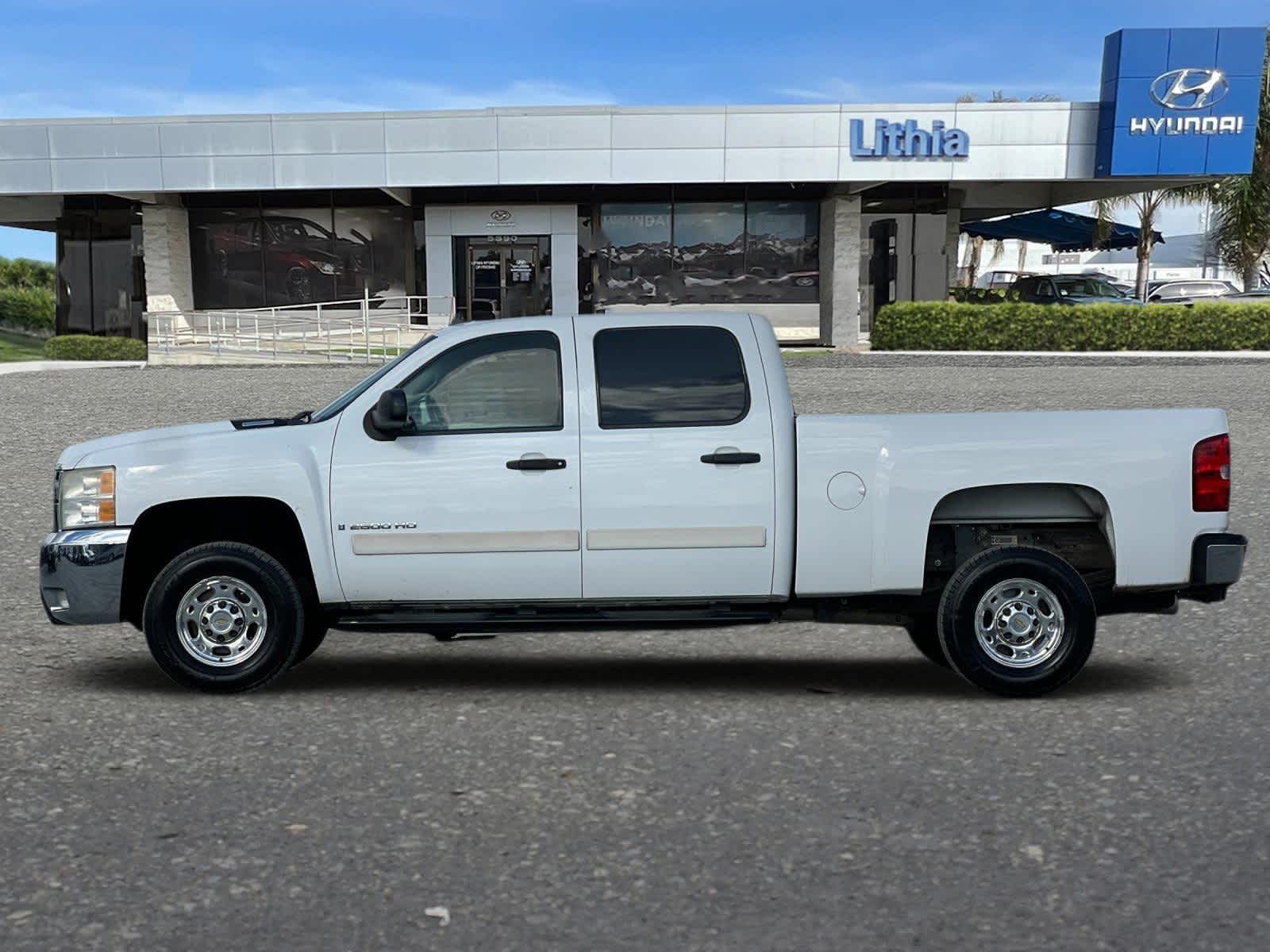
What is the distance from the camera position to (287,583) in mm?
6535

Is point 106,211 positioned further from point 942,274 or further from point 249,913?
point 249,913

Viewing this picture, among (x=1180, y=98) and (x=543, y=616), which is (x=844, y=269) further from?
(x=543, y=616)

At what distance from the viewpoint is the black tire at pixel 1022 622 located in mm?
6449

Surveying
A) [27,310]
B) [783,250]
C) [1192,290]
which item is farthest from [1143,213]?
[27,310]

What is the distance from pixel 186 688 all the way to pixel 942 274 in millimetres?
36556

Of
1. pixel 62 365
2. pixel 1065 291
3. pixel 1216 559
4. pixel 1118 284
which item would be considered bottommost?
pixel 1216 559

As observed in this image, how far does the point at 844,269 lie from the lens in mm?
38188

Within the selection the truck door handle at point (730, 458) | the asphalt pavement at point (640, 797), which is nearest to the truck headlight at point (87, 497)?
the asphalt pavement at point (640, 797)

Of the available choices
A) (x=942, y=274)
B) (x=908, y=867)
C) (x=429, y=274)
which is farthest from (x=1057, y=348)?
(x=908, y=867)

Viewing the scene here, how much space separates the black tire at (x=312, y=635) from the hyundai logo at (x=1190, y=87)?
33.0 m

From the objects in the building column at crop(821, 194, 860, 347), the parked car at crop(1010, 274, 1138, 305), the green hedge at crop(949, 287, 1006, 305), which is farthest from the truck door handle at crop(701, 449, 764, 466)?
the green hedge at crop(949, 287, 1006, 305)

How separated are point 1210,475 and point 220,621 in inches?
183

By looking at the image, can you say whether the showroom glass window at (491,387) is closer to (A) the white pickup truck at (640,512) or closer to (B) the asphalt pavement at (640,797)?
(A) the white pickup truck at (640,512)

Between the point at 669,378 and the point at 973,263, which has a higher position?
the point at 973,263
